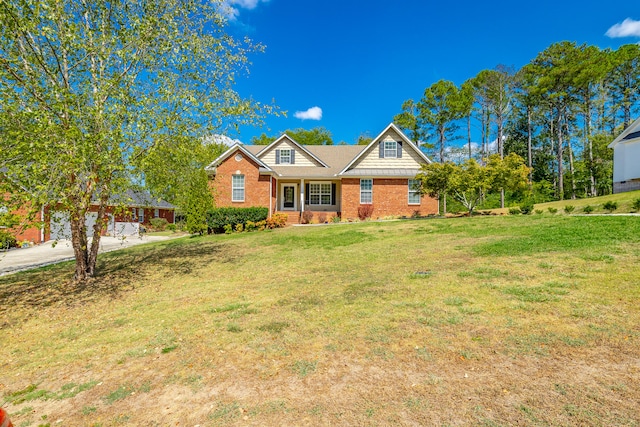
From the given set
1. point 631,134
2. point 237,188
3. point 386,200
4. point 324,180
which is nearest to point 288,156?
point 324,180

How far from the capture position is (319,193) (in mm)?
24625

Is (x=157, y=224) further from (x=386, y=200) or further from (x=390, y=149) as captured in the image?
(x=390, y=149)

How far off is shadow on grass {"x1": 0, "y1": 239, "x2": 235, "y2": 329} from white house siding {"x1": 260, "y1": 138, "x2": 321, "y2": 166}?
1182 cm

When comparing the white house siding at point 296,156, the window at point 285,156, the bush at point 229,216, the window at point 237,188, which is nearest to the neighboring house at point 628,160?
the white house siding at point 296,156

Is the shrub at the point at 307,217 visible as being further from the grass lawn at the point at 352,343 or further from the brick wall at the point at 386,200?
the grass lawn at the point at 352,343

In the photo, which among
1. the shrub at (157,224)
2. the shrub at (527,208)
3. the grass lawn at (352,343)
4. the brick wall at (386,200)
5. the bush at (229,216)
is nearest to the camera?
the grass lawn at (352,343)

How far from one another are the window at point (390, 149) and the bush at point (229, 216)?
34.2 ft

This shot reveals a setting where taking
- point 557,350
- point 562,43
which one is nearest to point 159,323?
point 557,350

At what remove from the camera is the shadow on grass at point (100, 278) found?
7.88 m

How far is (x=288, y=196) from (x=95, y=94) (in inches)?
675

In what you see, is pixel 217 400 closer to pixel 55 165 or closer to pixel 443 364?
pixel 443 364

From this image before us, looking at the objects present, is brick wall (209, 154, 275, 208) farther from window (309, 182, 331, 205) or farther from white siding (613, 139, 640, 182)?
white siding (613, 139, 640, 182)

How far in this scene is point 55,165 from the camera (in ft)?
20.9

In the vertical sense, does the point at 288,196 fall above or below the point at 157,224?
above
